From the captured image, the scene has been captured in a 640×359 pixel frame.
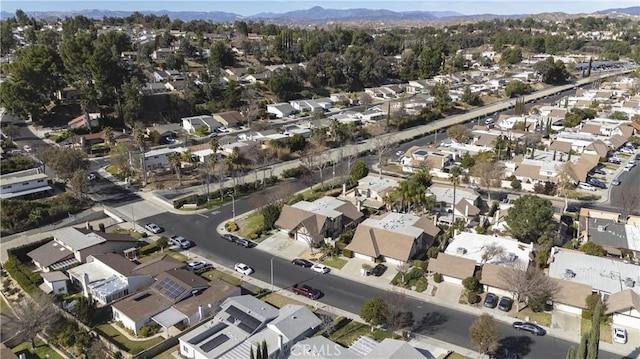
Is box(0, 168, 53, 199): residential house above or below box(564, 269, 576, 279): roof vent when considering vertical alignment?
A: above

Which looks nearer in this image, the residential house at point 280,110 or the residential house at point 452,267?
the residential house at point 452,267

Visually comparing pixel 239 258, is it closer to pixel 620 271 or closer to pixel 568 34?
pixel 620 271

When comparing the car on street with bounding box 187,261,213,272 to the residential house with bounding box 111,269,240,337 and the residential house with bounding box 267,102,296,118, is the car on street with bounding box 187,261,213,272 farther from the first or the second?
the residential house with bounding box 267,102,296,118

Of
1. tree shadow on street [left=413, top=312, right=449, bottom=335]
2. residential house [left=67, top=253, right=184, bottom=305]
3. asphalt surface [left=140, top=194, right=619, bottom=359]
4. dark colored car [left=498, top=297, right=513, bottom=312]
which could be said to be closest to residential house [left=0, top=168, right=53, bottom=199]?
asphalt surface [left=140, top=194, right=619, bottom=359]

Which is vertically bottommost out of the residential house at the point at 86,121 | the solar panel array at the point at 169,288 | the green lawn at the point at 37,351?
the green lawn at the point at 37,351

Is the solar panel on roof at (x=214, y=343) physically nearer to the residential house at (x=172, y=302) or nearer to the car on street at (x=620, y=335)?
the residential house at (x=172, y=302)

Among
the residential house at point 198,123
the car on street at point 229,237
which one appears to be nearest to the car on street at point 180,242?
the car on street at point 229,237

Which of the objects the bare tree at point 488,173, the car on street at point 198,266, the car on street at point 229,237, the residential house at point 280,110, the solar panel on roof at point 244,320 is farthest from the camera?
the residential house at point 280,110
